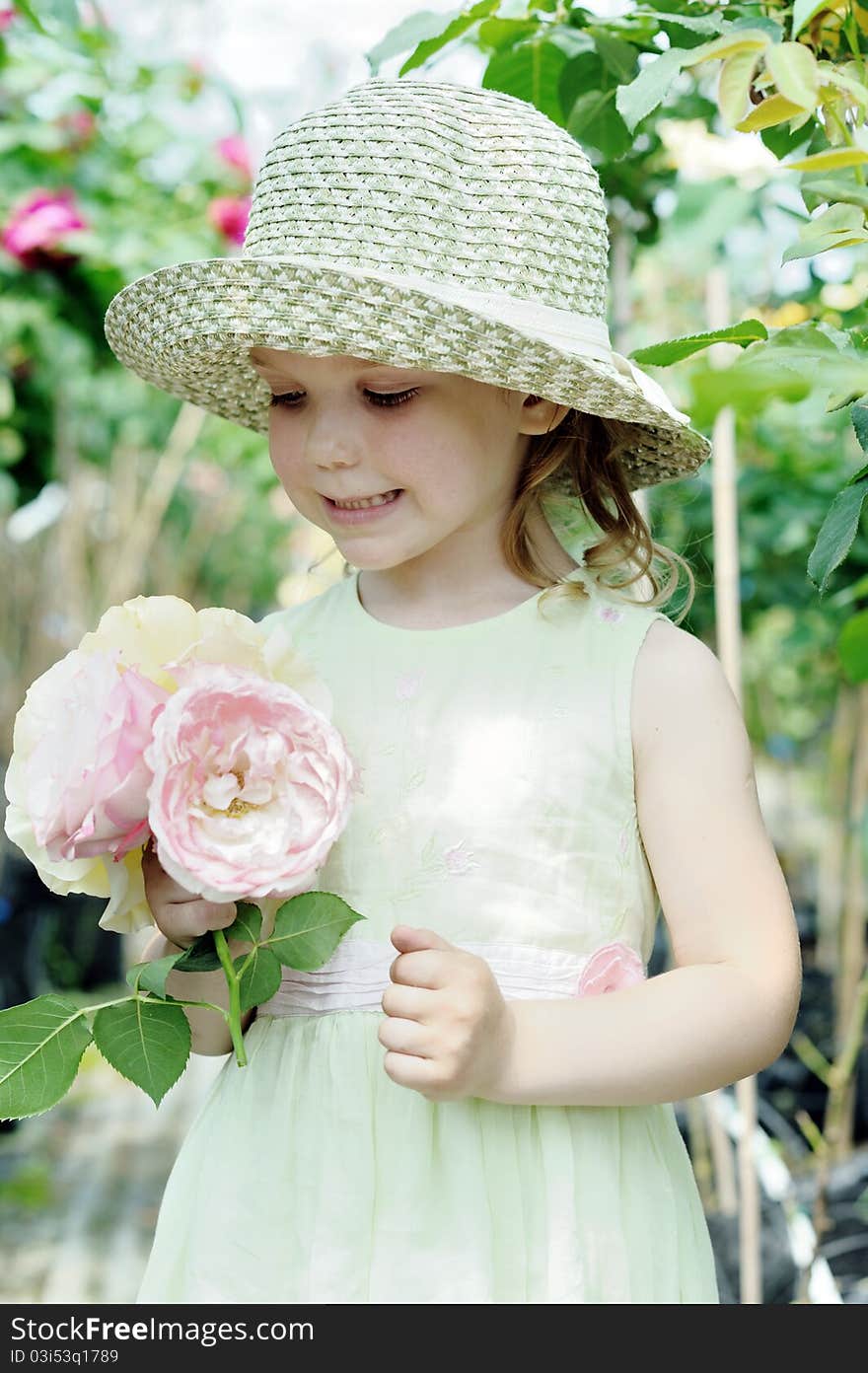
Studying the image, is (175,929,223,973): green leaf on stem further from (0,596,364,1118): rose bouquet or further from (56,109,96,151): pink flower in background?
(56,109,96,151): pink flower in background

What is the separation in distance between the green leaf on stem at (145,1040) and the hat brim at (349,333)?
543 millimetres

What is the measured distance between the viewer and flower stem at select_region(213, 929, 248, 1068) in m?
1.11

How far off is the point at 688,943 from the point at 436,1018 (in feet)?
0.86

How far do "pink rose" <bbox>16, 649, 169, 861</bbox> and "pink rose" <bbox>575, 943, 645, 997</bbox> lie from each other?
1.29 ft

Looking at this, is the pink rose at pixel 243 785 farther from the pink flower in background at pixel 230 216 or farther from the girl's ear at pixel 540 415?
the pink flower in background at pixel 230 216

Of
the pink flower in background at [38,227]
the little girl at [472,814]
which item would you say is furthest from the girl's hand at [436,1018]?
the pink flower in background at [38,227]

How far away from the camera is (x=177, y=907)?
3.81 ft

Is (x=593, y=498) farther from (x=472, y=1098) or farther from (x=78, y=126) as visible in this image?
(x=78, y=126)

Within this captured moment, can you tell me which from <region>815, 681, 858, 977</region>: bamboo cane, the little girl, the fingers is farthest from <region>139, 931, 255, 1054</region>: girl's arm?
<region>815, 681, 858, 977</region>: bamboo cane

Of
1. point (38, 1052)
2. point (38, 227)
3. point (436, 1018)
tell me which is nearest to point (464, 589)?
point (436, 1018)

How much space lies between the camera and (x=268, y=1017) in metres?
1.31

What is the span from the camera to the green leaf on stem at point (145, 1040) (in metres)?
1.11
